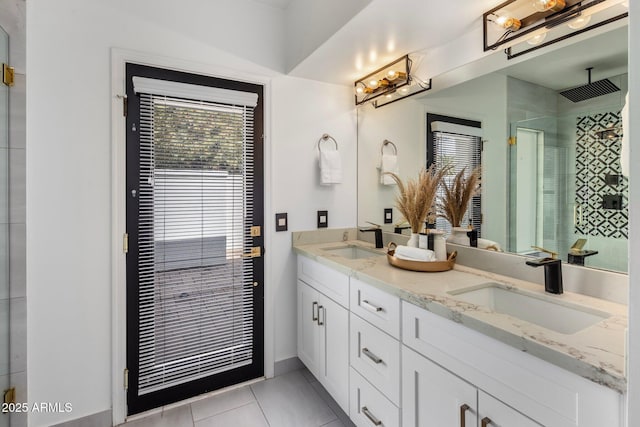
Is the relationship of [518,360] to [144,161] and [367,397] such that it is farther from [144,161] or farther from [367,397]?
[144,161]

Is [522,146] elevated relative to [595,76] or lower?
lower

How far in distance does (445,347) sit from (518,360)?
0.25m

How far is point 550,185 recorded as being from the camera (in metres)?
1.33

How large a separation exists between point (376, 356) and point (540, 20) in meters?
1.61

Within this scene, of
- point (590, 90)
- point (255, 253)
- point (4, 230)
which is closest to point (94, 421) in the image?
point (4, 230)

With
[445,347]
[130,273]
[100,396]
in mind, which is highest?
[130,273]

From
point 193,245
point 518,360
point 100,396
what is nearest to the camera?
point 518,360

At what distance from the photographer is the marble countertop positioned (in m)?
0.75

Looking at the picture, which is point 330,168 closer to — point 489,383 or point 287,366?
point 287,366

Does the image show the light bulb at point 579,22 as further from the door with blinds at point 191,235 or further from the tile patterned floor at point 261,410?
the tile patterned floor at point 261,410

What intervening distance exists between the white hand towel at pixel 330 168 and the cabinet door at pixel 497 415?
1597mm

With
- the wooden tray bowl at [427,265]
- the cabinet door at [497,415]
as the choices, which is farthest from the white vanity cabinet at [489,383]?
the wooden tray bowl at [427,265]

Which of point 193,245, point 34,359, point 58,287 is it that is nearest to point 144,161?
point 193,245

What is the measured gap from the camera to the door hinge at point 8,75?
146cm
